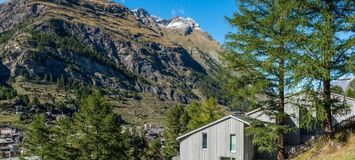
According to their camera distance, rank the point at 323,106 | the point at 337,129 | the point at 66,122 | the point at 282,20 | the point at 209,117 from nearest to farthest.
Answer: the point at 323,106, the point at 282,20, the point at 337,129, the point at 66,122, the point at 209,117

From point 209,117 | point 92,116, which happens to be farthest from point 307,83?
point 209,117

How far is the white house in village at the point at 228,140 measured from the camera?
125ft

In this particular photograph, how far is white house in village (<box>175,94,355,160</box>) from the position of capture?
38156 millimetres

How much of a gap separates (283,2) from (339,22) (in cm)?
278

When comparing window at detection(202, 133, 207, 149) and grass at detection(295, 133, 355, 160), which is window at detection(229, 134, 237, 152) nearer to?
window at detection(202, 133, 207, 149)

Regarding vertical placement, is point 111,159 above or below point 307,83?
below

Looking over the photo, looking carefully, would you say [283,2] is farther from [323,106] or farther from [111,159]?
[111,159]

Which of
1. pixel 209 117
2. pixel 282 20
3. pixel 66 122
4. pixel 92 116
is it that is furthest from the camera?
pixel 209 117

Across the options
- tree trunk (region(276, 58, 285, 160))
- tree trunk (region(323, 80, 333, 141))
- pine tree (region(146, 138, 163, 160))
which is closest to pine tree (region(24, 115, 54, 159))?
pine tree (region(146, 138, 163, 160))

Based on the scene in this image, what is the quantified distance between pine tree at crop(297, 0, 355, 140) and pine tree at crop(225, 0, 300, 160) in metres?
0.93

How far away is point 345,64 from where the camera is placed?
19547 millimetres

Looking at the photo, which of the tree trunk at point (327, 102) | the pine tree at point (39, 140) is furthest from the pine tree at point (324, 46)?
the pine tree at point (39, 140)

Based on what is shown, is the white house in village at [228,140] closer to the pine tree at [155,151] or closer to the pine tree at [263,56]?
the pine tree at [263,56]

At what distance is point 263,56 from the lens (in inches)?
889
